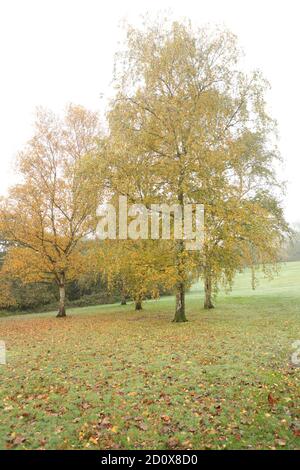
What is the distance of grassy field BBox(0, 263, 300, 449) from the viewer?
19.3ft

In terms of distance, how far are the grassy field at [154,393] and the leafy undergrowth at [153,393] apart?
0.07 ft

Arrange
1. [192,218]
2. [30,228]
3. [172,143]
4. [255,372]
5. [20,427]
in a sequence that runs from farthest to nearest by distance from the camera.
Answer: [30,228]
[172,143]
[192,218]
[255,372]
[20,427]

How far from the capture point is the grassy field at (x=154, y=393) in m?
5.88

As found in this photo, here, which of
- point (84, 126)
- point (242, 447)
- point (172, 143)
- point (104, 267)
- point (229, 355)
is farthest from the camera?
point (84, 126)

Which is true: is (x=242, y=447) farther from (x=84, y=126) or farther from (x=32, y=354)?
(x=84, y=126)

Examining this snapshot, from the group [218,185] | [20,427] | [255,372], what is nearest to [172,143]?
[218,185]

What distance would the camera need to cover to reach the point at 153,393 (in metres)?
7.57

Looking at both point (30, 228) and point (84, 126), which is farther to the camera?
point (84, 126)

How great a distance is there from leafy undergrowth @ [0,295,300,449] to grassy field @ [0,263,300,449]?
0.07 feet

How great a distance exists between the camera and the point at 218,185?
50.8 feet

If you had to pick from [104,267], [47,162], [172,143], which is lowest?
[104,267]

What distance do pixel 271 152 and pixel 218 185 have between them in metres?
10.6

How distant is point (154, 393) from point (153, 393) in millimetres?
22

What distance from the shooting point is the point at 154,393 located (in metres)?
7.57
